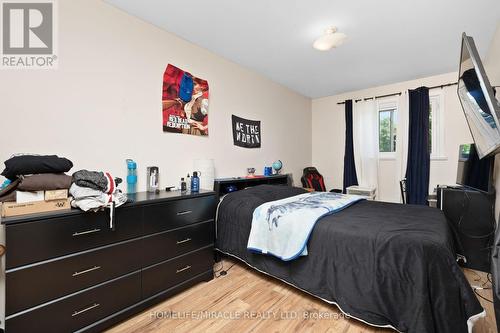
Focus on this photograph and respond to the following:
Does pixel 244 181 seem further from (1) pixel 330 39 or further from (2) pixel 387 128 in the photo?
(2) pixel 387 128

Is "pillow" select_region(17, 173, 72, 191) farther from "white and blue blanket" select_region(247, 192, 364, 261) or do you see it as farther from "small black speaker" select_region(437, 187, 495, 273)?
"small black speaker" select_region(437, 187, 495, 273)

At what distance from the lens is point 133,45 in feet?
6.72

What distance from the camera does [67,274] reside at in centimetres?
129

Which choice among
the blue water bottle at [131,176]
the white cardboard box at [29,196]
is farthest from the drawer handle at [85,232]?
the blue water bottle at [131,176]

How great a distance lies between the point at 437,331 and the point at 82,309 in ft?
6.71

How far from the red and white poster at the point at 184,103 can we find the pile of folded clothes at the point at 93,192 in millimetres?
965

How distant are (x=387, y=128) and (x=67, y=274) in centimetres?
441

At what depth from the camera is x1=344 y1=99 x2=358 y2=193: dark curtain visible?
13.3 ft

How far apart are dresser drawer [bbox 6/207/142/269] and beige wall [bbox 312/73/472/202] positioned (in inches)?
149

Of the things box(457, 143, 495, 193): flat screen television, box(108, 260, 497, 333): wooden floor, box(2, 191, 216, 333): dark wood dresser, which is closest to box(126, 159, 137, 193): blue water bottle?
box(2, 191, 216, 333): dark wood dresser

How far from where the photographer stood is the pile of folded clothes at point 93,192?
1.34m

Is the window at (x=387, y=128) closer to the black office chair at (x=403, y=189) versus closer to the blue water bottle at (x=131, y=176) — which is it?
the black office chair at (x=403, y=189)

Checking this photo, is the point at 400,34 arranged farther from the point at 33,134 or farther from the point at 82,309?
the point at 82,309

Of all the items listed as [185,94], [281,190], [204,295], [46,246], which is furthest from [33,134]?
[281,190]
